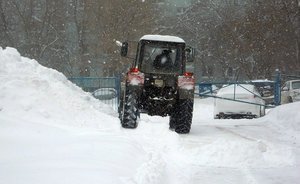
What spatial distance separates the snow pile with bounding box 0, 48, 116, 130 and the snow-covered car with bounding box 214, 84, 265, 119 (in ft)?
17.8

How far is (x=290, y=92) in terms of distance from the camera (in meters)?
24.2

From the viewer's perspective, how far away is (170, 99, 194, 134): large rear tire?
41.4 feet

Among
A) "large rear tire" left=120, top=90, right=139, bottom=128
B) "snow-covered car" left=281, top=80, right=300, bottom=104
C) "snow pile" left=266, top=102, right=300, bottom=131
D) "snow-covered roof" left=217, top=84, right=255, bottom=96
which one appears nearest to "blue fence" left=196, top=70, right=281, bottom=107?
"snow-covered roof" left=217, top=84, right=255, bottom=96

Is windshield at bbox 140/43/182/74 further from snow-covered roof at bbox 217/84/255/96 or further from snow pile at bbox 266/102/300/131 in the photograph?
snow-covered roof at bbox 217/84/255/96

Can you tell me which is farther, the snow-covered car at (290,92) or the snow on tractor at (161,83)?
the snow-covered car at (290,92)

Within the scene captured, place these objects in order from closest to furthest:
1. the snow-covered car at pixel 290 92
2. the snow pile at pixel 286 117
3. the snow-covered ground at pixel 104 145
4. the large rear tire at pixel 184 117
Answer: the snow-covered ground at pixel 104 145, the large rear tire at pixel 184 117, the snow pile at pixel 286 117, the snow-covered car at pixel 290 92

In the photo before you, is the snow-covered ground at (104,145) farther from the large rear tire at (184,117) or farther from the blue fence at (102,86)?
the blue fence at (102,86)

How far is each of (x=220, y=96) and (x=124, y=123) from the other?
22.0 feet

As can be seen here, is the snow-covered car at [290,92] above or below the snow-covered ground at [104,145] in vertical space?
below

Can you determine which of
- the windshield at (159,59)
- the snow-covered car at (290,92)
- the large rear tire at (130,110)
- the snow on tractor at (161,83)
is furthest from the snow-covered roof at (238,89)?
the large rear tire at (130,110)

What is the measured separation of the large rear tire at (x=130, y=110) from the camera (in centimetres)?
1227

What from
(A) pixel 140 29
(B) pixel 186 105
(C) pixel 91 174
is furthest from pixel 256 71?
(C) pixel 91 174

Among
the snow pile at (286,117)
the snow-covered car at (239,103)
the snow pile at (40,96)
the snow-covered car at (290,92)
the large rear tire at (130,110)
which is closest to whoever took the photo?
the snow pile at (40,96)

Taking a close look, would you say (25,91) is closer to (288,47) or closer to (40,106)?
(40,106)
